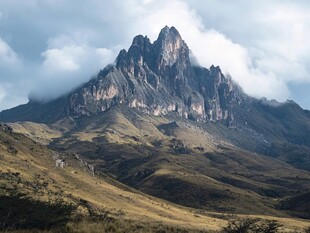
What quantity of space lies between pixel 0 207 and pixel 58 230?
20.9 feet

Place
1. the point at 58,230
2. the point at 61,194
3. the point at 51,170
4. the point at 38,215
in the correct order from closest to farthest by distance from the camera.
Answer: the point at 58,230 → the point at 38,215 → the point at 61,194 → the point at 51,170

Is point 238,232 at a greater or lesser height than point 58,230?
greater

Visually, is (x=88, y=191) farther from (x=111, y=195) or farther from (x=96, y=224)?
(x=96, y=224)

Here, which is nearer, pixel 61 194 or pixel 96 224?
pixel 96 224

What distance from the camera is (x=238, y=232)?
38000mm

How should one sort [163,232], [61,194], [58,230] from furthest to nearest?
[61,194] < [163,232] < [58,230]

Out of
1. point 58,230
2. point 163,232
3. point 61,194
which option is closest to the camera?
point 58,230

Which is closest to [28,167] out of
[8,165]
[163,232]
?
[8,165]

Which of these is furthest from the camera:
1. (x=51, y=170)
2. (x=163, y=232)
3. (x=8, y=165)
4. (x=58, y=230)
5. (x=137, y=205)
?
(x=51, y=170)

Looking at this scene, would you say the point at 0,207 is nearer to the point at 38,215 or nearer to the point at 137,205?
the point at 38,215

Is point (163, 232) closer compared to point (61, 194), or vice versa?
point (163, 232)

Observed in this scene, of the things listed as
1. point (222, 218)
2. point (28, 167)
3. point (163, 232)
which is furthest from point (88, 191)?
point (163, 232)

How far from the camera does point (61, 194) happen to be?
440 feet

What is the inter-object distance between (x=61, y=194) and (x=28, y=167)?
33.9 metres
